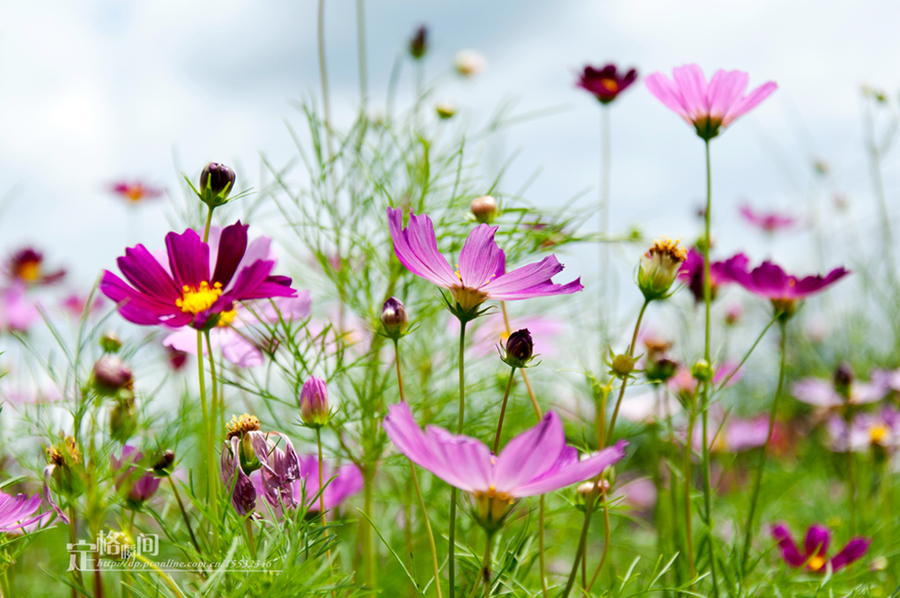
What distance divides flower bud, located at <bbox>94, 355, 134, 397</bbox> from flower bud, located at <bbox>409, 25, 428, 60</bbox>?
747 mm

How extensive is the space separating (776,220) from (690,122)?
4.92 feet

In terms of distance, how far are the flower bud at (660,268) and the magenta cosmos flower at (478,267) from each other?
0.30 ft

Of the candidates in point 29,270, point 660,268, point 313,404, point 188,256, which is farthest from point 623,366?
point 29,270

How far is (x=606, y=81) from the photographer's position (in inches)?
33.1

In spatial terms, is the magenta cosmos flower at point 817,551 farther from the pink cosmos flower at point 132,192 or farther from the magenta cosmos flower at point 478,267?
the pink cosmos flower at point 132,192

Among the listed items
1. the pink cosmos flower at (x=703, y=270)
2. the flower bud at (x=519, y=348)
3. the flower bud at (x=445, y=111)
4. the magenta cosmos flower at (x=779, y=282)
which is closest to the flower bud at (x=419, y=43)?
the flower bud at (x=445, y=111)

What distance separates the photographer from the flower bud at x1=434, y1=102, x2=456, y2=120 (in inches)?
32.3

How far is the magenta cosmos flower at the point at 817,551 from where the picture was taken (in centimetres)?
67

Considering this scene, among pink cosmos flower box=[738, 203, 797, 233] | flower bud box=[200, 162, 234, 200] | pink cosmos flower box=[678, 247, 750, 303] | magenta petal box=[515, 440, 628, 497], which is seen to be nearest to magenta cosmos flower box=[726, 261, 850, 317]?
pink cosmos flower box=[678, 247, 750, 303]

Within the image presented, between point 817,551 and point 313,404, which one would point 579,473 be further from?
point 817,551

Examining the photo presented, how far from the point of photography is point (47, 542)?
3.58ft

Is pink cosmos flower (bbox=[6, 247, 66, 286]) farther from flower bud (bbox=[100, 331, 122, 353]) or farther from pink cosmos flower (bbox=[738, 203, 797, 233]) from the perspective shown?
pink cosmos flower (bbox=[738, 203, 797, 233])

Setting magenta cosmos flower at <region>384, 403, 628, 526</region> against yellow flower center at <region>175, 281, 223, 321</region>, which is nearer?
magenta cosmos flower at <region>384, 403, 628, 526</region>

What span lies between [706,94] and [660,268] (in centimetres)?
19
